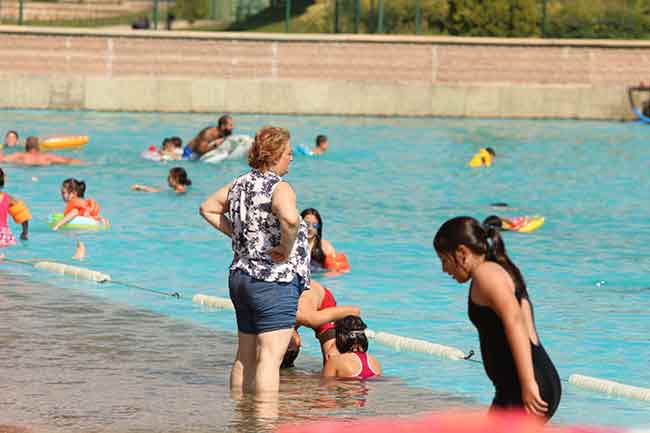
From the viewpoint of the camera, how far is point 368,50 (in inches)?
1842

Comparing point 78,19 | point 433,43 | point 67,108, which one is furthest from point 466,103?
point 78,19

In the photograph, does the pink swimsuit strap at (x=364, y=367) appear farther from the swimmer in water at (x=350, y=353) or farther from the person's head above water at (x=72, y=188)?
the person's head above water at (x=72, y=188)

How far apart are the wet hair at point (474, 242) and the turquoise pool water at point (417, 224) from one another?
382cm

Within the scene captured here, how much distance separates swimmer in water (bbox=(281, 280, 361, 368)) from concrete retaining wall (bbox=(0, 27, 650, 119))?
33829 mm

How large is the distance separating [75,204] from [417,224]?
584cm

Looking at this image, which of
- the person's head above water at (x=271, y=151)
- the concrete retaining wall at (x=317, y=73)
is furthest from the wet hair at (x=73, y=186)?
the concrete retaining wall at (x=317, y=73)

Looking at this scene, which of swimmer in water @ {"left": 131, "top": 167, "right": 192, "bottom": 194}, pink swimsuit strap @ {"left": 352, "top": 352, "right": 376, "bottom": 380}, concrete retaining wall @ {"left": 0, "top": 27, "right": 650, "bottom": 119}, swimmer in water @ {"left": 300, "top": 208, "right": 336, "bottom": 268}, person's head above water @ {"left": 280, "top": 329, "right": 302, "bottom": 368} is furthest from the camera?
concrete retaining wall @ {"left": 0, "top": 27, "right": 650, "bottom": 119}

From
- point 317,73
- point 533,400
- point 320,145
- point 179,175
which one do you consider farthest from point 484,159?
point 533,400

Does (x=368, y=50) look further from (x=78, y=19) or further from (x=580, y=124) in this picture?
(x=78, y=19)

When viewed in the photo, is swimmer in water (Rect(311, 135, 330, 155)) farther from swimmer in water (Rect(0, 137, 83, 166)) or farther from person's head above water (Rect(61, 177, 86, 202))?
person's head above water (Rect(61, 177, 86, 202))

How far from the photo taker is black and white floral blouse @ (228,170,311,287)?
8.56 metres

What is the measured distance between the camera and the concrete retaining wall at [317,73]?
Result: 44750 millimetres

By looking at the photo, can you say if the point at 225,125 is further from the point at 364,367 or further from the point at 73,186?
the point at 364,367

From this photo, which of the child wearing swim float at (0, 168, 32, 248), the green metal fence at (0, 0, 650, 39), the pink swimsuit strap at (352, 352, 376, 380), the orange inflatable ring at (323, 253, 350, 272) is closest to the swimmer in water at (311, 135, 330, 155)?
the green metal fence at (0, 0, 650, 39)
